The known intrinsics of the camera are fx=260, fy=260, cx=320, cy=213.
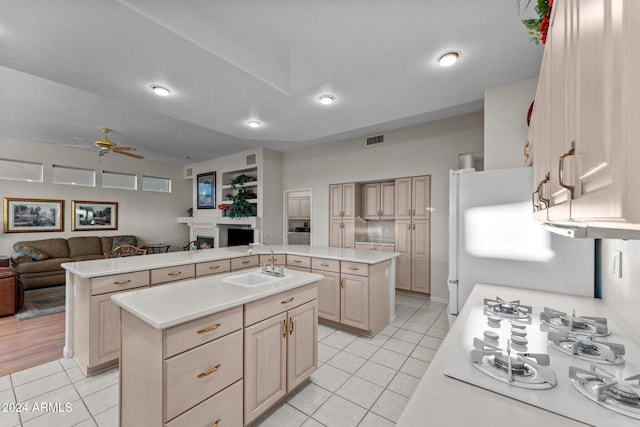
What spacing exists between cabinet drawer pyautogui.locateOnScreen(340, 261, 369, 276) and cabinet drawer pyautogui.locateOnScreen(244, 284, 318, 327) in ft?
3.15

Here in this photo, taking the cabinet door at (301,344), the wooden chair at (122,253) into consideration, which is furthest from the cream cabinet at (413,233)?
the wooden chair at (122,253)

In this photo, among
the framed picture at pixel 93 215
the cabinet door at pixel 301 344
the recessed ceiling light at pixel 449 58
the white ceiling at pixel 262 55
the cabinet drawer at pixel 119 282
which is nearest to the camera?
the white ceiling at pixel 262 55

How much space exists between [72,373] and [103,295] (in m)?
0.76

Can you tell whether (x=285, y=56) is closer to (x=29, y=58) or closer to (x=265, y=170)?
(x=29, y=58)

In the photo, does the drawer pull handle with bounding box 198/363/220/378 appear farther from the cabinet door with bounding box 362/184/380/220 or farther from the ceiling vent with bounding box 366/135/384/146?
the ceiling vent with bounding box 366/135/384/146

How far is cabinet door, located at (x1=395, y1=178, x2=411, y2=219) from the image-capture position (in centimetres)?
458

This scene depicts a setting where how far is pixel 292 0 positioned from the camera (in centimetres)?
171

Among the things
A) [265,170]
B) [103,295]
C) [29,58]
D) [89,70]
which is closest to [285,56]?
[89,70]

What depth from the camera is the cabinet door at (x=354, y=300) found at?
299 cm

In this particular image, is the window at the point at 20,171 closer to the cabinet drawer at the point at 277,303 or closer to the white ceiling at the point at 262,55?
the white ceiling at the point at 262,55

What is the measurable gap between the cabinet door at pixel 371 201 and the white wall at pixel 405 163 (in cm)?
24

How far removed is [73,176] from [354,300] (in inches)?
276

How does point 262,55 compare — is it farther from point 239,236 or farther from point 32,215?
point 32,215

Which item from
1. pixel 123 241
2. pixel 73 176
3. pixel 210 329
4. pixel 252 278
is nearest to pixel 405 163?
pixel 252 278
